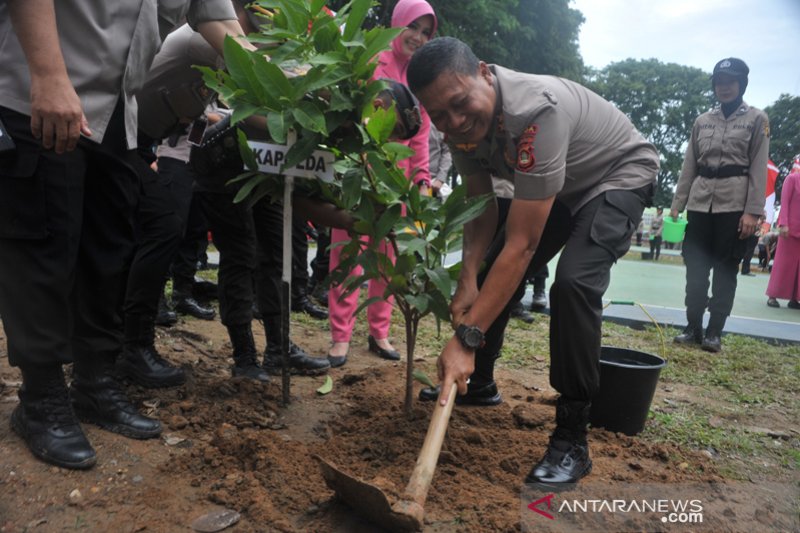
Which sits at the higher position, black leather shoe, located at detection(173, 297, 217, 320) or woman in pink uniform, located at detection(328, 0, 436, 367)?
woman in pink uniform, located at detection(328, 0, 436, 367)

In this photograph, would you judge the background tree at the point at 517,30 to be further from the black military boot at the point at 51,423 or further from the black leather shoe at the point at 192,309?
the black military boot at the point at 51,423

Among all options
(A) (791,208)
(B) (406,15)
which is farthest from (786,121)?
(B) (406,15)

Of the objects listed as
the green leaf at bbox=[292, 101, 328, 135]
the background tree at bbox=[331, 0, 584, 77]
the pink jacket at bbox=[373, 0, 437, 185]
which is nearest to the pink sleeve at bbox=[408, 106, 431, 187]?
the pink jacket at bbox=[373, 0, 437, 185]

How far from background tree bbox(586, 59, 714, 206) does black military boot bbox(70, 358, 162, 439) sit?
47.2 m

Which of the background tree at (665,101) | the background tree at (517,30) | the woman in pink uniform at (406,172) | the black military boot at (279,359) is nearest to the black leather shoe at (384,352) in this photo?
the woman in pink uniform at (406,172)

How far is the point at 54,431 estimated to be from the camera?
77.4 inches

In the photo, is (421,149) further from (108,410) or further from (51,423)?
(51,423)

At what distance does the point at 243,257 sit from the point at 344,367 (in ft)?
3.05

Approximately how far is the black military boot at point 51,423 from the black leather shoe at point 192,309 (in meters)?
Result: 2.23

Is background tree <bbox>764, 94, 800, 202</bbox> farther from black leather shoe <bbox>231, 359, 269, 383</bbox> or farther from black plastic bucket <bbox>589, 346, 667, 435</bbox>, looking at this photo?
black leather shoe <bbox>231, 359, 269, 383</bbox>

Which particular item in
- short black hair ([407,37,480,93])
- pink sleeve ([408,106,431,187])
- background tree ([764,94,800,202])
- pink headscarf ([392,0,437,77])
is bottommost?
pink sleeve ([408,106,431,187])

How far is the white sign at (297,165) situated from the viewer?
236cm

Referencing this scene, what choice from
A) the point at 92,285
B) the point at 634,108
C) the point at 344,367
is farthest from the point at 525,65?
the point at 634,108

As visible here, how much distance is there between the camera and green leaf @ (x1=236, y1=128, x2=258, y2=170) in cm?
226
